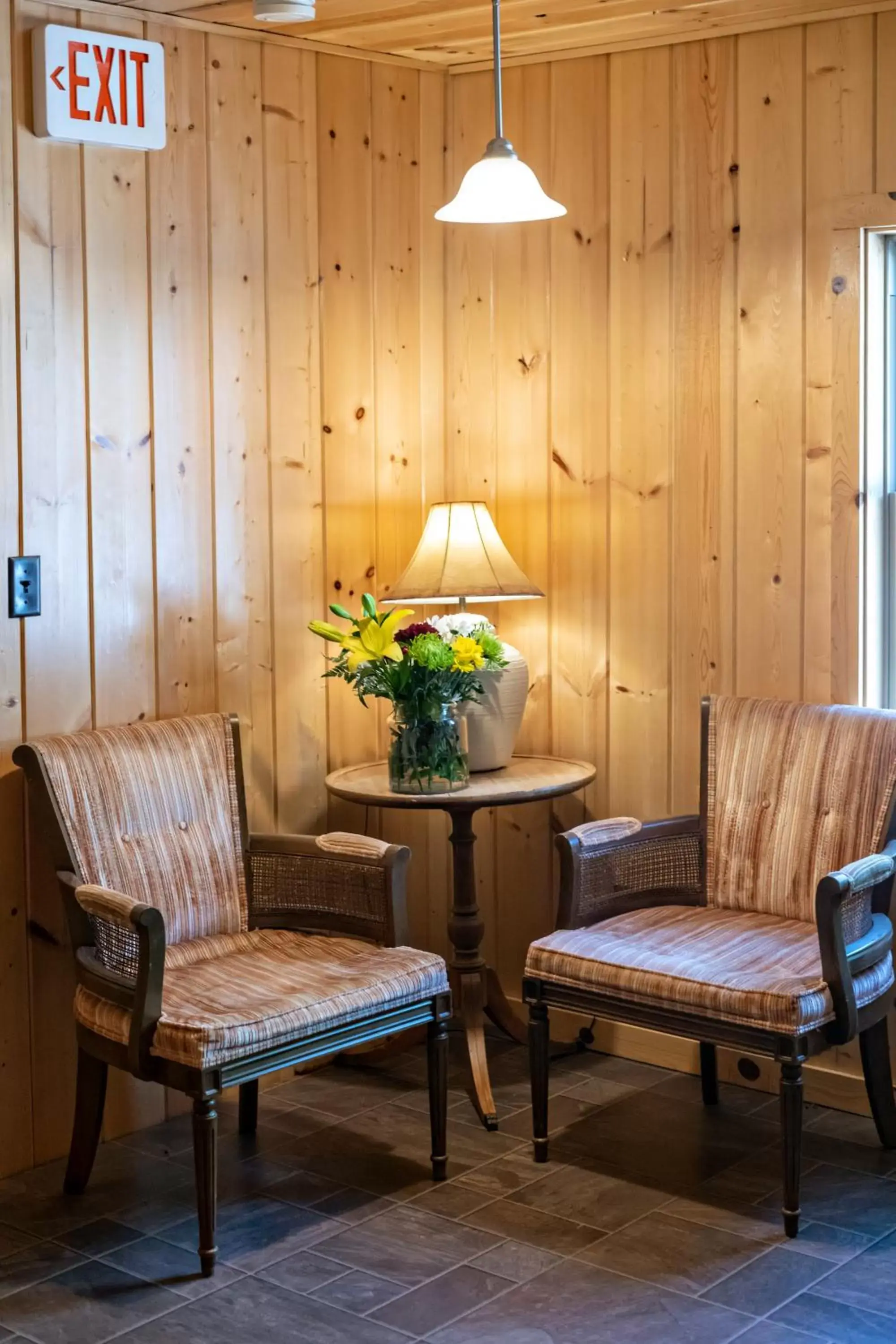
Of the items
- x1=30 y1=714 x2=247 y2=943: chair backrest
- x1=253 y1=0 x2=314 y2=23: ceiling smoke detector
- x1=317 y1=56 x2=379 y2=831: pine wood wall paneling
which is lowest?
x1=30 y1=714 x2=247 y2=943: chair backrest

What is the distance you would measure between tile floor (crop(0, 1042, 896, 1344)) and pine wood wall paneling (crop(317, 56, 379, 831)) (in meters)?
0.92

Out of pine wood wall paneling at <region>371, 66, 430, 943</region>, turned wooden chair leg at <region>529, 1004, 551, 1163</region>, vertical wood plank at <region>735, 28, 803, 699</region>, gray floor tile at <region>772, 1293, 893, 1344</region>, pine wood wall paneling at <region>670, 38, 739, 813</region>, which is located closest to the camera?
gray floor tile at <region>772, 1293, 893, 1344</region>

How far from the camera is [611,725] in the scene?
152 inches

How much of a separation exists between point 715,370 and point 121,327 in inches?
52.5

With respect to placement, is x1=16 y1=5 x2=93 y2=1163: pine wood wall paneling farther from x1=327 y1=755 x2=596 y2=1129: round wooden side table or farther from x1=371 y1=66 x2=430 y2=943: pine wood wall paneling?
x1=371 y1=66 x2=430 y2=943: pine wood wall paneling

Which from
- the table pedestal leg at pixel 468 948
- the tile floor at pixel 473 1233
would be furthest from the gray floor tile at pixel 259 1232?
the table pedestal leg at pixel 468 948

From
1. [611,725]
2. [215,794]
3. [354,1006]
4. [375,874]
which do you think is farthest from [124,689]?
[611,725]

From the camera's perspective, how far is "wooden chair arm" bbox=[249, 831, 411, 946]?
3.21 meters

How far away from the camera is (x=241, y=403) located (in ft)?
11.8

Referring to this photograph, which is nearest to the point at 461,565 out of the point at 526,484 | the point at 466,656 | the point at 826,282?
the point at 466,656

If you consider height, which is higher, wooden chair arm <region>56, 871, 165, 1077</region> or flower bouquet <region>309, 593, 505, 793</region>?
flower bouquet <region>309, 593, 505, 793</region>

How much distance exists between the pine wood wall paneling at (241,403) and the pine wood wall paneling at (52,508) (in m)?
0.37

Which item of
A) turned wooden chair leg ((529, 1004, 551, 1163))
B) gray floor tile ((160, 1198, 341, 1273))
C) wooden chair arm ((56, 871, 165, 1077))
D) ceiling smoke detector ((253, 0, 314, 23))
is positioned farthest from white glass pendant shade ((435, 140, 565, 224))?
gray floor tile ((160, 1198, 341, 1273))

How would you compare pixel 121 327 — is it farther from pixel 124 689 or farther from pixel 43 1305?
pixel 43 1305
